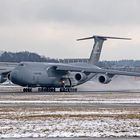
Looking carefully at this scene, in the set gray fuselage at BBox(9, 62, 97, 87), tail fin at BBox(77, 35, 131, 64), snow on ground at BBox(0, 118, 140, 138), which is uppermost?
tail fin at BBox(77, 35, 131, 64)

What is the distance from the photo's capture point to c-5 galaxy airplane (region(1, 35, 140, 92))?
64312mm

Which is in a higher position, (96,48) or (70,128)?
(96,48)

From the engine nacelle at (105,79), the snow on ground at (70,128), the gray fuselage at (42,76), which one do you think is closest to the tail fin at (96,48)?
the gray fuselage at (42,76)

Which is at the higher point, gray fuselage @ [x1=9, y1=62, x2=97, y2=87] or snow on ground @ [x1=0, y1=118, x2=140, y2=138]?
gray fuselage @ [x1=9, y1=62, x2=97, y2=87]

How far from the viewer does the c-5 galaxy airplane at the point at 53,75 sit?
64.3m

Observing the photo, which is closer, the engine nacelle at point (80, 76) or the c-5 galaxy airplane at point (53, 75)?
the c-5 galaxy airplane at point (53, 75)

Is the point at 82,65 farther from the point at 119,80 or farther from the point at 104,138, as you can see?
the point at 104,138

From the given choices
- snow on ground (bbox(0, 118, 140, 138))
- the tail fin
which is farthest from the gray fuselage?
snow on ground (bbox(0, 118, 140, 138))

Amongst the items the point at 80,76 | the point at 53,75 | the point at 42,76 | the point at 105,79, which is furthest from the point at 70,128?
the point at 105,79

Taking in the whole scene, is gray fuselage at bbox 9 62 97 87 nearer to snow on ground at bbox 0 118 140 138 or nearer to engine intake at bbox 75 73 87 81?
engine intake at bbox 75 73 87 81

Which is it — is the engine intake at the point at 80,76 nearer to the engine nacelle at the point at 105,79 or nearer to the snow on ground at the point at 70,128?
the engine nacelle at the point at 105,79

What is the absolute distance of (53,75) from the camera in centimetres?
6762

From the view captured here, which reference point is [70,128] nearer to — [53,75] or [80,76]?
[53,75]

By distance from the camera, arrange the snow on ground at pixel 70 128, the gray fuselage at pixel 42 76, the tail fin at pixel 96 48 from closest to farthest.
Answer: the snow on ground at pixel 70 128, the gray fuselage at pixel 42 76, the tail fin at pixel 96 48
